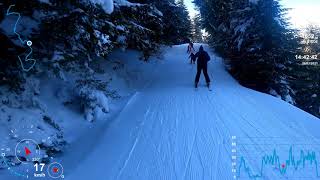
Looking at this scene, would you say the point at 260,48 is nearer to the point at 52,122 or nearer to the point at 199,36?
the point at 52,122

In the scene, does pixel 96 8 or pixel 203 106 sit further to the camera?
pixel 203 106

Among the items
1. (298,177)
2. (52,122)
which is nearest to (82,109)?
(52,122)

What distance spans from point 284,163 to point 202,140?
208 cm

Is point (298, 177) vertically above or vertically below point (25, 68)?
below

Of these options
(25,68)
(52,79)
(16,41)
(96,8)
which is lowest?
(52,79)

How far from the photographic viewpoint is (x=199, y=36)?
70438 millimetres

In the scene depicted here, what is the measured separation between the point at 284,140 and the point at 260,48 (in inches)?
408

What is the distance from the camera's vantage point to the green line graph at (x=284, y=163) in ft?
19.9

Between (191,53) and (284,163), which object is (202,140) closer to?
(284,163)

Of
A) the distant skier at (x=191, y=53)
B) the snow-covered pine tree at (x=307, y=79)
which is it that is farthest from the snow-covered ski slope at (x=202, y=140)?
the distant skier at (x=191, y=53)
